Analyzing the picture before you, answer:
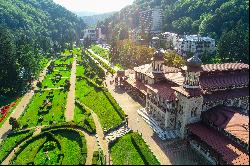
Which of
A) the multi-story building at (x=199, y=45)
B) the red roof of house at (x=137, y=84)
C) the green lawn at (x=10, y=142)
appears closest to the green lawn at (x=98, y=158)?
the green lawn at (x=10, y=142)

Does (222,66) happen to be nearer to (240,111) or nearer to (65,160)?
(240,111)

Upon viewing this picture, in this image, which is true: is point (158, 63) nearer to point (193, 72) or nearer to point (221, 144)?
point (193, 72)

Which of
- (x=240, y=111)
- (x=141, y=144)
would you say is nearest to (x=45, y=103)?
(x=141, y=144)

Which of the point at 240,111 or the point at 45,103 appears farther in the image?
the point at 45,103

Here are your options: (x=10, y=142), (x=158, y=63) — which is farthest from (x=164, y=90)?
(x=10, y=142)

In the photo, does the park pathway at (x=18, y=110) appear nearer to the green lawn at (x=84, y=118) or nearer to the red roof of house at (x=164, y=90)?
the green lawn at (x=84, y=118)

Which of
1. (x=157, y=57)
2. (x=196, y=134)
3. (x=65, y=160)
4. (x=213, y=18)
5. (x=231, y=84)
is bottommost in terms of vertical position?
(x=65, y=160)
